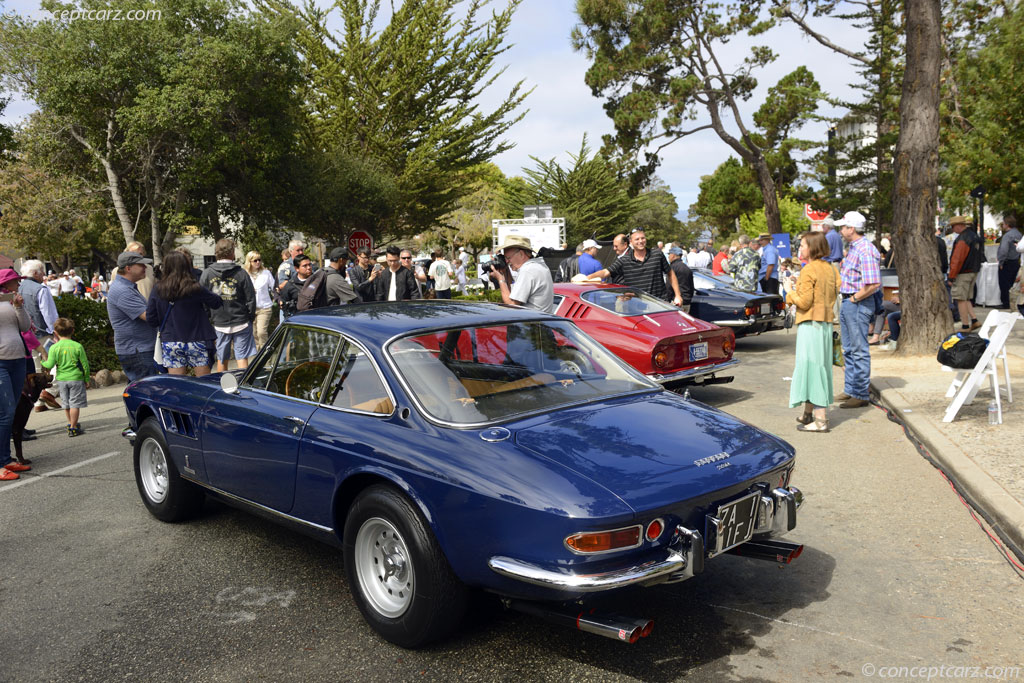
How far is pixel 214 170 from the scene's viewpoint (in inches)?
1288

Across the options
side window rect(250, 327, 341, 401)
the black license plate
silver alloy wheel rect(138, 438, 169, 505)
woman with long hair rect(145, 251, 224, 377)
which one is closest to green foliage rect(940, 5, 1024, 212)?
woman with long hair rect(145, 251, 224, 377)

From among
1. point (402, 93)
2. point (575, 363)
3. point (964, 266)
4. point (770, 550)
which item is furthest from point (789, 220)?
point (770, 550)

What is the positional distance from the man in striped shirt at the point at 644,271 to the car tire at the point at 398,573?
8.10 m

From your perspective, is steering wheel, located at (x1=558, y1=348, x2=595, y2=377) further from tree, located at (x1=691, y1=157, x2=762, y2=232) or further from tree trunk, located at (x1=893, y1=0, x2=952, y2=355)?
tree, located at (x1=691, y1=157, x2=762, y2=232)

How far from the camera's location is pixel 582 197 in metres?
47.7

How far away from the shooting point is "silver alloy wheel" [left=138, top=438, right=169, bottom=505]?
5.61 meters

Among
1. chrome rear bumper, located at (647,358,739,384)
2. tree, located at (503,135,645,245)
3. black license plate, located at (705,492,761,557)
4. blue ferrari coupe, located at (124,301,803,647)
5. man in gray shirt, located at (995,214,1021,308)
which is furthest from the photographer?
tree, located at (503,135,645,245)

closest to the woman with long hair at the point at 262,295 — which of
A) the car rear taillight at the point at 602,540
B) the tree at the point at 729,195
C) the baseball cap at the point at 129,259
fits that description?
the baseball cap at the point at 129,259

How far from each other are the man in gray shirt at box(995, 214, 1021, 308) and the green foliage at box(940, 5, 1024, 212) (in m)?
7.04

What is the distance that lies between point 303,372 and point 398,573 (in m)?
1.31

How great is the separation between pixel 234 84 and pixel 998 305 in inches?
1016

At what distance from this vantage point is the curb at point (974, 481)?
A: 15.9ft

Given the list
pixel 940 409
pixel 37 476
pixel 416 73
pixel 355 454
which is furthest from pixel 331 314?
pixel 416 73

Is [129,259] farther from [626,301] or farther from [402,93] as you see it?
[402,93]
